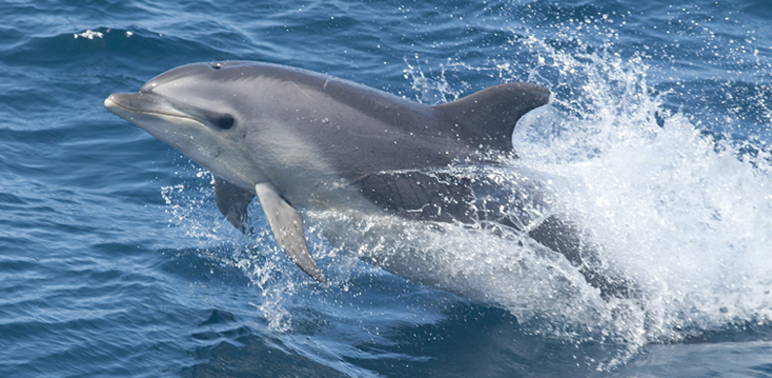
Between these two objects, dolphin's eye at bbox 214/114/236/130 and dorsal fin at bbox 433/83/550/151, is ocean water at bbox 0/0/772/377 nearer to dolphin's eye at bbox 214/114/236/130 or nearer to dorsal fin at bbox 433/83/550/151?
dorsal fin at bbox 433/83/550/151

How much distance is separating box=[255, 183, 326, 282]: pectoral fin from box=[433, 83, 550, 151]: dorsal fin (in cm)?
155

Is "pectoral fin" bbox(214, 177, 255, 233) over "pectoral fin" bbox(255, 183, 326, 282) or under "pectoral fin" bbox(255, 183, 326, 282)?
under

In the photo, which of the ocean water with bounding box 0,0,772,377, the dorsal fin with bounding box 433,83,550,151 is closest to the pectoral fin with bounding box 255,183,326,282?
the ocean water with bounding box 0,0,772,377

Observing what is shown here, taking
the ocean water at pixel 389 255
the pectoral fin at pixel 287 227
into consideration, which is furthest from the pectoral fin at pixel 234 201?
the pectoral fin at pixel 287 227

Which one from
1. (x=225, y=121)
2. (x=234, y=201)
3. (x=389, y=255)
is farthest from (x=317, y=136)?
(x=234, y=201)

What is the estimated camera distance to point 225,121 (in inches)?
253

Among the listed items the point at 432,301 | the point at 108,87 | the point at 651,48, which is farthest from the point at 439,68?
the point at 432,301

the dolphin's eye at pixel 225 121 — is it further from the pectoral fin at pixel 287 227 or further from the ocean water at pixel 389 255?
the ocean water at pixel 389 255

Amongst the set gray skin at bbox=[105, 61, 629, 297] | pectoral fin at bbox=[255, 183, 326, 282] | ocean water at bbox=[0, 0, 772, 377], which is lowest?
ocean water at bbox=[0, 0, 772, 377]

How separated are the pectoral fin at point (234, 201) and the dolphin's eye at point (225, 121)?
1.10m

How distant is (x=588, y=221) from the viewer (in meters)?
7.13

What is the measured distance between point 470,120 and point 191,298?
2868mm

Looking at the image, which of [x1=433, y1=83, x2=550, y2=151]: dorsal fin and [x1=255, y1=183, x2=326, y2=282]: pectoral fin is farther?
[x1=433, y1=83, x2=550, y2=151]: dorsal fin

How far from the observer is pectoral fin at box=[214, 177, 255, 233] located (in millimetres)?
7484
